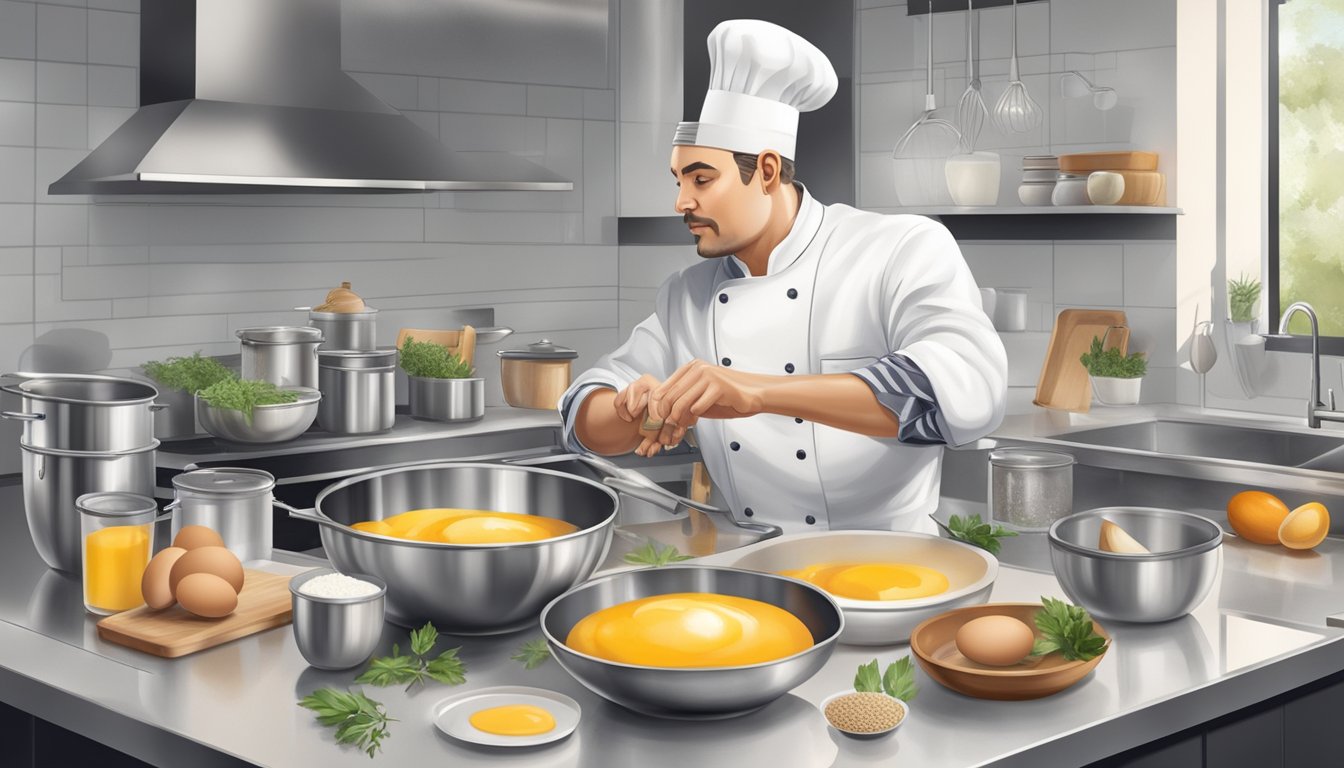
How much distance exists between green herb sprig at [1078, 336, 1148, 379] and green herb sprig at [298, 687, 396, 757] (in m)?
2.80

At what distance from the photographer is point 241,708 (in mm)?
1358

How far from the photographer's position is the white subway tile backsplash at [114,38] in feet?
11.7

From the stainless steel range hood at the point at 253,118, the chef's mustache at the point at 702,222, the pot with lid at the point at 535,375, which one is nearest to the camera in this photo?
the chef's mustache at the point at 702,222

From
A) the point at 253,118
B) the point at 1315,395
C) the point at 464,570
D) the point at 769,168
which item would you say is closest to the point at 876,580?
the point at 464,570

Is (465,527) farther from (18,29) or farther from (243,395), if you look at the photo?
(18,29)

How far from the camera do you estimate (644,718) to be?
131 cm

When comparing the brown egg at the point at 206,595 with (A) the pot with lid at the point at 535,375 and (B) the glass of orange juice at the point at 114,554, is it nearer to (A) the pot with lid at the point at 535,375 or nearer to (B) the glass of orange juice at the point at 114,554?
(B) the glass of orange juice at the point at 114,554

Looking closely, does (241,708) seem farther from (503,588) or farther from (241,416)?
(241,416)

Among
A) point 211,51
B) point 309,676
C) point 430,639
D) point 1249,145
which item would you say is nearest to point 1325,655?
point 430,639

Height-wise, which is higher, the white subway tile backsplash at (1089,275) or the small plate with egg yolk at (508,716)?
the white subway tile backsplash at (1089,275)

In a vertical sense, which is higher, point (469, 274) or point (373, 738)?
point (469, 274)

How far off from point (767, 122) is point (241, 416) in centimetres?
185

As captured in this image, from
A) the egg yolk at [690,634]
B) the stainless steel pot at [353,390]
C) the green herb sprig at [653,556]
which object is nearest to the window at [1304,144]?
the stainless steel pot at [353,390]

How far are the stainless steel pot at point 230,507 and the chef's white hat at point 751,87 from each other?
79 cm
